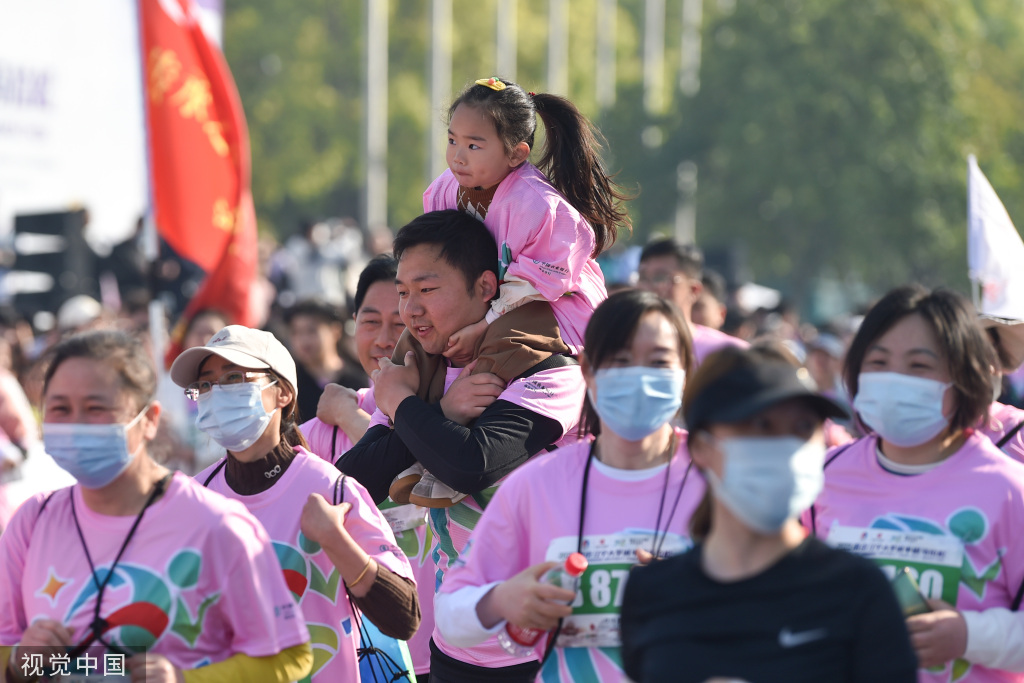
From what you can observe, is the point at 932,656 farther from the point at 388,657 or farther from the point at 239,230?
the point at 239,230

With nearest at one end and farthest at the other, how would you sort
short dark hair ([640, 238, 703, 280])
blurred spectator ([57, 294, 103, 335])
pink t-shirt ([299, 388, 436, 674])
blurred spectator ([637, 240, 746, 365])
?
pink t-shirt ([299, 388, 436, 674])
blurred spectator ([637, 240, 746, 365])
short dark hair ([640, 238, 703, 280])
blurred spectator ([57, 294, 103, 335])

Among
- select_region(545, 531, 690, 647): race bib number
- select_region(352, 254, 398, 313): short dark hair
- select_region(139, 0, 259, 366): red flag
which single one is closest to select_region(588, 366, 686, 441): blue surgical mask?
select_region(545, 531, 690, 647): race bib number

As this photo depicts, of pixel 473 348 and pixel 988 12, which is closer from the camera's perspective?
pixel 473 348

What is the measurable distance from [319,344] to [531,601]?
15.4 ft

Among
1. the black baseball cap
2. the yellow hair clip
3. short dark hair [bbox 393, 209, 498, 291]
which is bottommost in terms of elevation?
the black baseball cap

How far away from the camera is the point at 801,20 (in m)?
33.9

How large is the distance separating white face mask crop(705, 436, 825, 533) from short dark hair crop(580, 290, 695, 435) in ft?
2.32

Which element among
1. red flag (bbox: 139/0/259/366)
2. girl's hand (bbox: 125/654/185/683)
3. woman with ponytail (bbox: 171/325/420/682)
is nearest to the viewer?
girl's hand (bbox: 125/654/185/683)

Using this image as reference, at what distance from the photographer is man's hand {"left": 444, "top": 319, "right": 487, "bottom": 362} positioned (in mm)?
4207

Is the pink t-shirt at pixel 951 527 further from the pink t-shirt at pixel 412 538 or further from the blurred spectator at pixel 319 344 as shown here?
the blurred spectator at pixel 319 344

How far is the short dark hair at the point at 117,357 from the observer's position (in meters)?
3.27

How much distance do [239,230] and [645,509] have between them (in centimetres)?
679

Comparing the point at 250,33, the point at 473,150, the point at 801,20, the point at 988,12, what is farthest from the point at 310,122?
the point at 473,150

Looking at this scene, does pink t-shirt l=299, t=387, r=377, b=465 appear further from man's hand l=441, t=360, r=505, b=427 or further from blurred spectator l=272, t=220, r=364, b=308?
blurred spectator l=272, t=220, r=364, b=308
